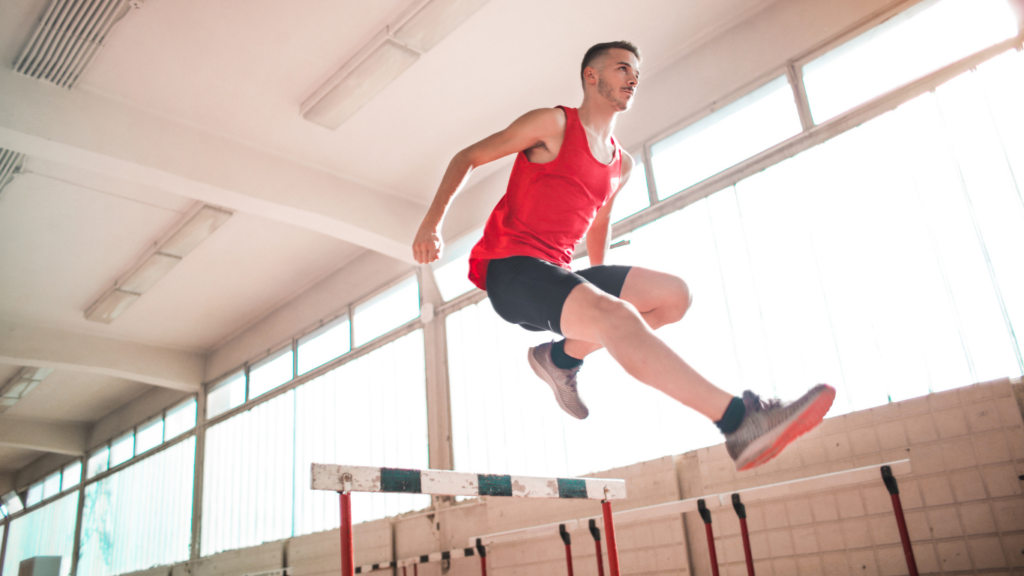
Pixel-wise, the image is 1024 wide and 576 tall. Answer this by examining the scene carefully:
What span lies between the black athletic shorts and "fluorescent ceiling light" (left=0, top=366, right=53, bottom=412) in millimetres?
10260

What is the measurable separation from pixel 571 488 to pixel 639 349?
1172mm

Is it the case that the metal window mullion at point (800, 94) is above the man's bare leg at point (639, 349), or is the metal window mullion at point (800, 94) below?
above

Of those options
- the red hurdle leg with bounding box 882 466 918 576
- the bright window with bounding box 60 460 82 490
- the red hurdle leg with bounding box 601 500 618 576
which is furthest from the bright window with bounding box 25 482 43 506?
the red hurdle leg with bounding box 882 466 918 576

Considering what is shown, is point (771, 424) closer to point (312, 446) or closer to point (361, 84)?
point (361, 84)

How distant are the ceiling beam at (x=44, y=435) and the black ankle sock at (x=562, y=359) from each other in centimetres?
1308

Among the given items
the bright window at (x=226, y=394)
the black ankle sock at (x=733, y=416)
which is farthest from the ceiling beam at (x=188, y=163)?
the black ankle sock at (x=733, y=416)

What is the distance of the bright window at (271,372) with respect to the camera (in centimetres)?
899

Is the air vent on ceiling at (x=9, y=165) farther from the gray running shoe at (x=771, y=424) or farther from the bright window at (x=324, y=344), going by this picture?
the gray running shoe at (x=771, y=424)

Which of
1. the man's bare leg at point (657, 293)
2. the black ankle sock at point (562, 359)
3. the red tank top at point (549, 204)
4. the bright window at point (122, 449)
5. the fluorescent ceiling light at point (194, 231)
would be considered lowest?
the black ankle sock at point (562, 359)

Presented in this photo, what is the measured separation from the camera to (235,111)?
554cm

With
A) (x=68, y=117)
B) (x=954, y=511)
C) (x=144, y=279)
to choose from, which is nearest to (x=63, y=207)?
(x=144, y=279)

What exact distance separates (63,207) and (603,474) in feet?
18.2

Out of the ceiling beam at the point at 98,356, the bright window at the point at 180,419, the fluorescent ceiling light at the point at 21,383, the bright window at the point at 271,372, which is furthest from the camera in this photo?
the bright window at the point at 180,419

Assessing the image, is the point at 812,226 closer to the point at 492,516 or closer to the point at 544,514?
→ the point at 544,514
